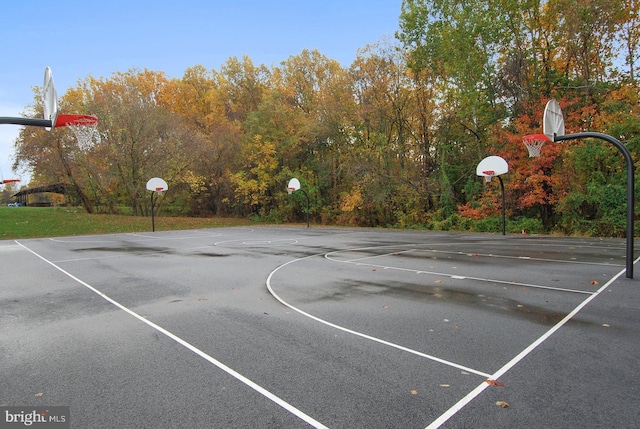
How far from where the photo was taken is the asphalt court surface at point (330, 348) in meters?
2.61

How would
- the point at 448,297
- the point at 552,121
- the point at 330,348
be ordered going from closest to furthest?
1. the point at 330,348
2. the point at 448,297
3. the point at 552,121

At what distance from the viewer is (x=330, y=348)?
3725 mm

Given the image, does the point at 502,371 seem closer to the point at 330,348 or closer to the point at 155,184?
the point at 330,348

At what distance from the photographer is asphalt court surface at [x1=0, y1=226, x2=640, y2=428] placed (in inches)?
103

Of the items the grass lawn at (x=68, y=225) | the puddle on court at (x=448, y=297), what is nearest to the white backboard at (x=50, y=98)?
the puddle on court at (x=448, y=297)

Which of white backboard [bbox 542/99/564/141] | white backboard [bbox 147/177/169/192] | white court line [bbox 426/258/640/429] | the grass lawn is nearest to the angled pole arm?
white court line [bbox 426/258/640/429]

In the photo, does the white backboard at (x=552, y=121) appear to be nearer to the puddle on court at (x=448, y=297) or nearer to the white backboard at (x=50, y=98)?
the puddle on court at (x=448, y=297)

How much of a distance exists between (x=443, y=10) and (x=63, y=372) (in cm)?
2378

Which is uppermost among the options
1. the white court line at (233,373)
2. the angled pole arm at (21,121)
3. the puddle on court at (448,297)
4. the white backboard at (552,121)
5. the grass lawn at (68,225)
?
the white backboard at (552,121)

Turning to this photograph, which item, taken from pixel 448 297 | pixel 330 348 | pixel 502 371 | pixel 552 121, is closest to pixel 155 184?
pixel 448 297

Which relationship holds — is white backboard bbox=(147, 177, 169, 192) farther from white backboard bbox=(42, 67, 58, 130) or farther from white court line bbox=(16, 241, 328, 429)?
white court line bbox=(16, 241, 328, 429)

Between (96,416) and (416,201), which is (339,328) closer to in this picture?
(96,416)

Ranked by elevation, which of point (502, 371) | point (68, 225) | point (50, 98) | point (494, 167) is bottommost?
point (502, 371)

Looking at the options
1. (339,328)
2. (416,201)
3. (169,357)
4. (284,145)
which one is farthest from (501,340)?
(284,145)
